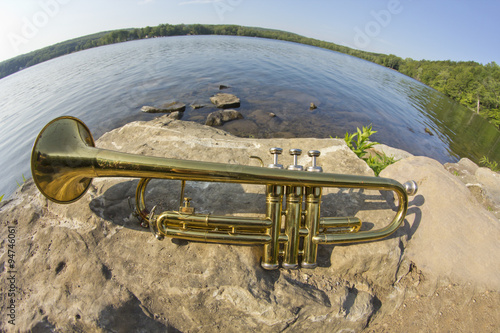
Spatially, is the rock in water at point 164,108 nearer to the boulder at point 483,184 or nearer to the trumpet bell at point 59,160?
the trumpet bell at point 59,160

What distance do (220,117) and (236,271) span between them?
870 centimetres

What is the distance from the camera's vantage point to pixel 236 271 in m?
2.32

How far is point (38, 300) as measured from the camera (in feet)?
6.92

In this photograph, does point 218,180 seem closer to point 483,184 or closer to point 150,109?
point 483,184

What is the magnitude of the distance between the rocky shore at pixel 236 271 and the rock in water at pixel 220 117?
7150mm

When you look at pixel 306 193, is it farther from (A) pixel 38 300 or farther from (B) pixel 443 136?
(B) pixel 443 136

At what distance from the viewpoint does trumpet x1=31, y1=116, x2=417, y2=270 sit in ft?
7.34

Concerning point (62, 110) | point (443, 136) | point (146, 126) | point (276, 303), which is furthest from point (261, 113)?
point (443, 136)

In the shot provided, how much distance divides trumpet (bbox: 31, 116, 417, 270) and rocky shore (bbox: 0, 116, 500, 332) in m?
0.24

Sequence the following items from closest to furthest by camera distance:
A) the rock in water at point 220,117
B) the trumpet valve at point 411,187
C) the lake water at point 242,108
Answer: the trumpet valve at point 411,187 < the rock in water at point 220,117 < the lake water at point 242,108

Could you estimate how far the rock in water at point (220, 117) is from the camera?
998cm

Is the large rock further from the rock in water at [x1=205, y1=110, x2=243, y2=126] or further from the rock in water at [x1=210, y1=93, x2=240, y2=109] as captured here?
the rock in water at [x1=210, y1=93, x2=240, y2=109]

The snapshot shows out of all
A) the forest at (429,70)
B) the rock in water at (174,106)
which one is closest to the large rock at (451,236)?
the rock in water at (174,106)

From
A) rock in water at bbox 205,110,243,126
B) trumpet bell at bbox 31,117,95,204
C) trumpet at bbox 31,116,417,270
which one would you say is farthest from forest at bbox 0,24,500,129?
trumpet at bbox 31,116,417,270
